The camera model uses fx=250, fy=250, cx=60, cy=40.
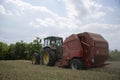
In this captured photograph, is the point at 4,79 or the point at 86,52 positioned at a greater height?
the point at 86,52

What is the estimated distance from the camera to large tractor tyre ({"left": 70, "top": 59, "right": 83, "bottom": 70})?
17.3m

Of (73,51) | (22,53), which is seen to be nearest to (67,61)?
(73,51)

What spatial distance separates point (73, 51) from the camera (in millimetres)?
18047

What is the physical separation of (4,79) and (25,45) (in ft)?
91.3

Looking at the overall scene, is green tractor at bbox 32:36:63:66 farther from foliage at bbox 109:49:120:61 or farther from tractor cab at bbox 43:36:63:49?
foliage at bbox 109:49:120:61

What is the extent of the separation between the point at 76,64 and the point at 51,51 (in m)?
3.98

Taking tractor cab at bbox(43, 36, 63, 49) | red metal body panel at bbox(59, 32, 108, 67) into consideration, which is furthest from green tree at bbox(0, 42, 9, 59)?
red metal body panel at bbox(59, 32, 108, 67)

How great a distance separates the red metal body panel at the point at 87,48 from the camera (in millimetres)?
17031

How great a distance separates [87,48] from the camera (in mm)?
17359

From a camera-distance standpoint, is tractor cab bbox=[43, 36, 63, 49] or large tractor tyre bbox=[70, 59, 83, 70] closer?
large tractor tyre bbox=[70, 59, 83, 70]

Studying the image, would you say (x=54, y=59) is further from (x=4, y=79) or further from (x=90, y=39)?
(x=4, y=79)

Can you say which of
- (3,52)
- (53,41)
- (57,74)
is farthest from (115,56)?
(3,52)

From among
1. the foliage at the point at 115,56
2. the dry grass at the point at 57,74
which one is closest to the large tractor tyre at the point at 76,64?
the dry grass at the point at 57,74

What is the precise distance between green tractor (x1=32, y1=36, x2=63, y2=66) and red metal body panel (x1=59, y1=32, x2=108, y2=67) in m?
2.53
